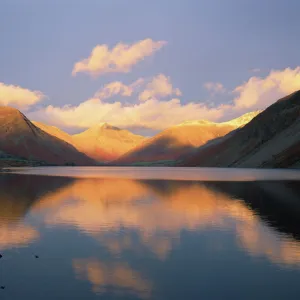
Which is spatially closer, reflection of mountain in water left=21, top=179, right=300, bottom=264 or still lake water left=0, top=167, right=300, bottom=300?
still lake water left=0, top=167, right=300, bottom=300

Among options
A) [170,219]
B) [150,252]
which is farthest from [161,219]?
[150,252]

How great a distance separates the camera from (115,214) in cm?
3359

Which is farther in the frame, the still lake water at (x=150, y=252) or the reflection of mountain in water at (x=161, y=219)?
the reflection of mountain in water at (x=161, y=219)

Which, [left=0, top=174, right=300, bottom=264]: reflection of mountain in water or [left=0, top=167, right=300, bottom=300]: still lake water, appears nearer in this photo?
[left=0, top=167, right=300, bottom=300]: still lake water

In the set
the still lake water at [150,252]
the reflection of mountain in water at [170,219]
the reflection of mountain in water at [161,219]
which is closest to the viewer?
the still lake water at [150,252]

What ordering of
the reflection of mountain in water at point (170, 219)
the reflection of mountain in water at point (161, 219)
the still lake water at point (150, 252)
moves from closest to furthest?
the still lake water at point (150, 252) → the reflection of mountain in water at point (170, 219) → the reflection of mountain in water at point (161, 219)

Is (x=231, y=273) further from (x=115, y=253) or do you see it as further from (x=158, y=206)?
(x=158, y=206)

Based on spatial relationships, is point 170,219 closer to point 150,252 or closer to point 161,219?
point 161,219

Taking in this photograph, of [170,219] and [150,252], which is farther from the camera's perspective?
[170,219]

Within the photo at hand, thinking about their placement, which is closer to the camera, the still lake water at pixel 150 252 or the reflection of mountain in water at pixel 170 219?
the still lake water at pixel 150 252

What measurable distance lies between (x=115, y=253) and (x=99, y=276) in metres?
3.95

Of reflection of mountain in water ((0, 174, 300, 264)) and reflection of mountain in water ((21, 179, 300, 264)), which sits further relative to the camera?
reflection of mountain in water ((0, 174, 300, 264))

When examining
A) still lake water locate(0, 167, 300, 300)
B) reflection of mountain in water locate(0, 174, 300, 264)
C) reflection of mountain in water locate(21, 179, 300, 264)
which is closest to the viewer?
still lake water locate(0, 167, 300, 300)

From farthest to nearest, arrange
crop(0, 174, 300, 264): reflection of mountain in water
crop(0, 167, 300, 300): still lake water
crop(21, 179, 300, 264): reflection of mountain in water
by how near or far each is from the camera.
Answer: crop(0, 174, 300, 264): reflection of mountain in water
crop(21, 179, 300, 264): reflection of mountain in water
crop(0, 167, 300, 300): still lake water
